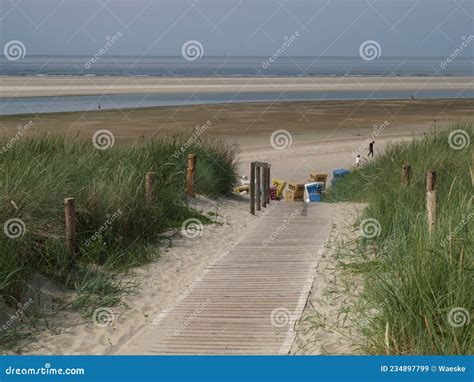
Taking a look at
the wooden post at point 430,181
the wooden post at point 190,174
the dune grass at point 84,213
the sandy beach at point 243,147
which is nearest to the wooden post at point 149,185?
the dune grass at point 84,213

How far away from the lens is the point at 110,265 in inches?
416

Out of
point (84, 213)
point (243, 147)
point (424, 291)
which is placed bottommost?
point (424, 291)

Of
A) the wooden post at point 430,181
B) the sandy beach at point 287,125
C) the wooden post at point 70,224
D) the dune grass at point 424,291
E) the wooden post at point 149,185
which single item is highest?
the sandy beach at point 287,125

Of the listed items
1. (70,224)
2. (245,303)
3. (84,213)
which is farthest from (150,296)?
(84,213)

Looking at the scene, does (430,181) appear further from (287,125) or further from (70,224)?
(287,125)

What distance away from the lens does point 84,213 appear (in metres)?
11.2

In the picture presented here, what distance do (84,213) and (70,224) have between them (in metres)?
1.05

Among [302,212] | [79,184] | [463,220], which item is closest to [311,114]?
[302,212]

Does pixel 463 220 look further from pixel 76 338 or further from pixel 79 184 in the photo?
pixel 79 184

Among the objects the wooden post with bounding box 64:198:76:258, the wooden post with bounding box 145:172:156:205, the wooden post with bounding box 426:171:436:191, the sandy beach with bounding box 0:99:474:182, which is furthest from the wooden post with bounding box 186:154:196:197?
the sandy beach with bounding box 0:99:474:182

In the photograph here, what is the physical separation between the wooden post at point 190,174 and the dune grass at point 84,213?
0.80ft

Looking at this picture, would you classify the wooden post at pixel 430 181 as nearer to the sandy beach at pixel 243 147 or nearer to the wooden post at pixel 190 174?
the sandy beach at pixel 243 147

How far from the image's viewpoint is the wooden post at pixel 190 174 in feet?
51.9

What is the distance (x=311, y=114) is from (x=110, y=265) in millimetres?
40117
